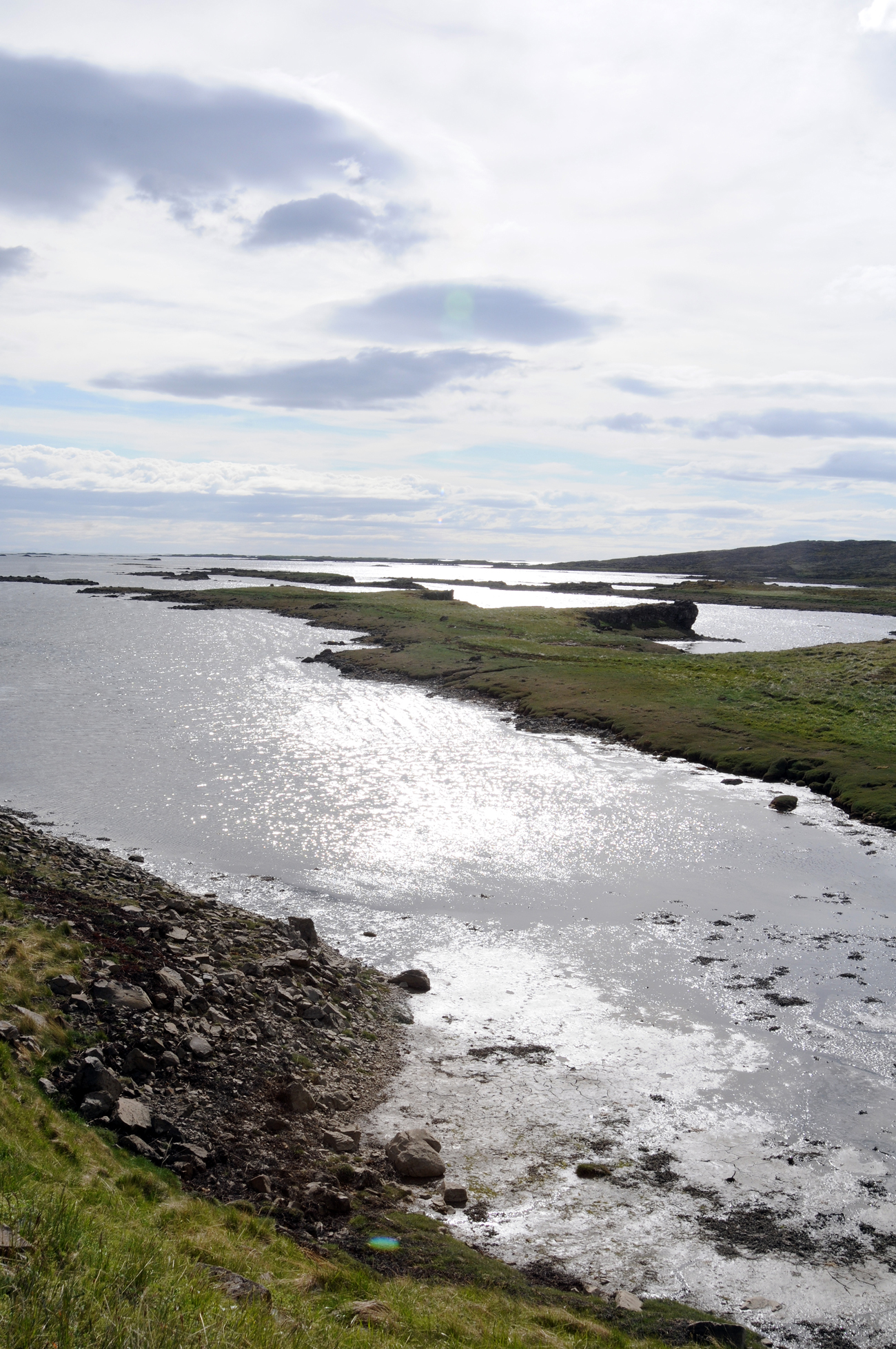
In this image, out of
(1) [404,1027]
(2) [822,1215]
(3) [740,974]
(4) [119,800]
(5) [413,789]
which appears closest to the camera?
(2) [822,1215]

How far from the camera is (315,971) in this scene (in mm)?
20594

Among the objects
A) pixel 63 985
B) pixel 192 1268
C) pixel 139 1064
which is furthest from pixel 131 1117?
pixel 192 1268

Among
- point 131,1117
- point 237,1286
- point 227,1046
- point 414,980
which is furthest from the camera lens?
point 414,980

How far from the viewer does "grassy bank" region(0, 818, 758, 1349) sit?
682cm

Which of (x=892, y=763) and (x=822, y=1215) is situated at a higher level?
(x=892, y=763)

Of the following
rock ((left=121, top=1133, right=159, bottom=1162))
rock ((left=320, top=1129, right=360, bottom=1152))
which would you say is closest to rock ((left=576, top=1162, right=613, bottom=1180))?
rock ((left=320, top=1129, right=360, bottom=1152))

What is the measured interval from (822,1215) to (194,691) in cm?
6096

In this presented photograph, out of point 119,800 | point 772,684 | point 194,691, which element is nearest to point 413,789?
point 119,800

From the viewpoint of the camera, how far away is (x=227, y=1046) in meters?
16.2

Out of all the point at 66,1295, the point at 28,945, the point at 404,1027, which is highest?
the point at 66,1295

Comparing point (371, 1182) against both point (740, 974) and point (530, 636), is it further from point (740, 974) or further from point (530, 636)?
point (530, 636)

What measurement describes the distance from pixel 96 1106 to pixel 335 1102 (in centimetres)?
494

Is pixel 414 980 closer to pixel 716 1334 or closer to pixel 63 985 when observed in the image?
pixel 63 985

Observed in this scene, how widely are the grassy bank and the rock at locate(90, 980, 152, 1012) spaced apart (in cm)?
86
